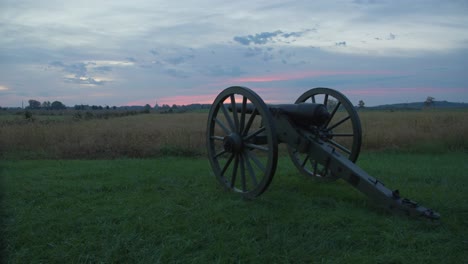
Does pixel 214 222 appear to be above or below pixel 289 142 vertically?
below

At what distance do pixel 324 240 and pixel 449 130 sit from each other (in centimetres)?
1071

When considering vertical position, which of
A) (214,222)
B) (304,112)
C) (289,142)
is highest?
(304,112)

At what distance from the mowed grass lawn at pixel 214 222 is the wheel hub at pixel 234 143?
71 centimetres

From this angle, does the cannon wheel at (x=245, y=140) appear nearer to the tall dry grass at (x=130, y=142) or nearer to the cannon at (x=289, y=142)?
the cannon at (x=289, y=142)

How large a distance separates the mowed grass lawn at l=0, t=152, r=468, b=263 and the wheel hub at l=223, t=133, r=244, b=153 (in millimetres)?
713

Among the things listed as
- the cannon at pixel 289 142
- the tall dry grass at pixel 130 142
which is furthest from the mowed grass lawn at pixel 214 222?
the tall dry grass at pixel 130 142

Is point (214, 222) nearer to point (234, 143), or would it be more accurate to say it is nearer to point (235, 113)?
point (234, 143)

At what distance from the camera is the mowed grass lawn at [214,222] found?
12.2ft

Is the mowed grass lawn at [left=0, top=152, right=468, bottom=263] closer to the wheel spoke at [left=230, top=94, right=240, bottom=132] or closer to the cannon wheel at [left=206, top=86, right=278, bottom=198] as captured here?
the cannon wheel at [left=206, top=86, right=278, bottom=198]

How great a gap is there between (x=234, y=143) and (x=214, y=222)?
5.08 feet

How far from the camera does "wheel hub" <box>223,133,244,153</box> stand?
5.80 metres

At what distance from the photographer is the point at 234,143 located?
5.81m

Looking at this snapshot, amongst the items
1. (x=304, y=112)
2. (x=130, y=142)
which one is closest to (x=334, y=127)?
(x=304, y=112)

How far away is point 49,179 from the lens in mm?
7059
